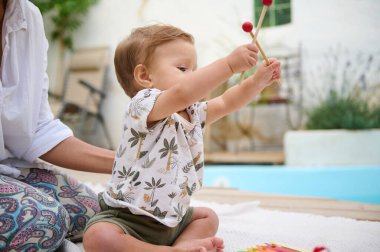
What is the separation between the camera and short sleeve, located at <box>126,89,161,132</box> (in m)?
0.78

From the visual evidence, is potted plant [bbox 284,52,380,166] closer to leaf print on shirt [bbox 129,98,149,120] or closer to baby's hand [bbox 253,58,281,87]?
baby's hand [bbox 253,58,281,87]

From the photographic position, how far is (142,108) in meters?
0.79

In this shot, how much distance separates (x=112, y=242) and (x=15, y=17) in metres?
0.61

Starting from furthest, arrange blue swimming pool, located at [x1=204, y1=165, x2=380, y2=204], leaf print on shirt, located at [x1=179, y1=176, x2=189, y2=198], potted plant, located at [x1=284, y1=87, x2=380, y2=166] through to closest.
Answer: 1. potted plant, located at [x1=284, y1=87, x2=380, y2=166]
2. blue swimming pool, located at [x1=204, y1=165, x2=380, y2=204]
3. leaf print on shirt, located at [x1=179, y1=176, x2=189, y2=198]

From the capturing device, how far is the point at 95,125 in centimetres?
454

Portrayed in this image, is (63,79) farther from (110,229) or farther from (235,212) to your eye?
(110,229)

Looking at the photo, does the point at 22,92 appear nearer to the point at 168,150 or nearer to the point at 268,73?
the point at 168,150

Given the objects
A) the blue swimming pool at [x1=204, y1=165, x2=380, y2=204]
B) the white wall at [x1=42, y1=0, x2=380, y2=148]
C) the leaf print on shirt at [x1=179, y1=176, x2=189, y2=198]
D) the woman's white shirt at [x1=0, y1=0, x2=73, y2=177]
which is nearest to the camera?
the leaf print on shirt at [x1=179, y1=176, x2=189, y2=198]

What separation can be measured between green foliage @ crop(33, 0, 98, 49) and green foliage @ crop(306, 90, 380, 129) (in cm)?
290

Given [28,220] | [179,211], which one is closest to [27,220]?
[28,220]

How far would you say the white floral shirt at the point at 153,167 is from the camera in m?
0.79

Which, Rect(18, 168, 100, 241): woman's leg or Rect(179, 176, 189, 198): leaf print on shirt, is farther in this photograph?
Rect(18, 168, 100, 241): woman's leg

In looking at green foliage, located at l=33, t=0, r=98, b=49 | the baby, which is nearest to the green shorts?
the baby

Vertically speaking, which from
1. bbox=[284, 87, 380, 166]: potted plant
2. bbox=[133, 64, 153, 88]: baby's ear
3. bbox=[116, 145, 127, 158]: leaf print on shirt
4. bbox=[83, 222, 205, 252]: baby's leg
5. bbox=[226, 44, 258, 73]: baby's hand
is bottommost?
bbox=[284, 87, 380, 166]: potted plant
